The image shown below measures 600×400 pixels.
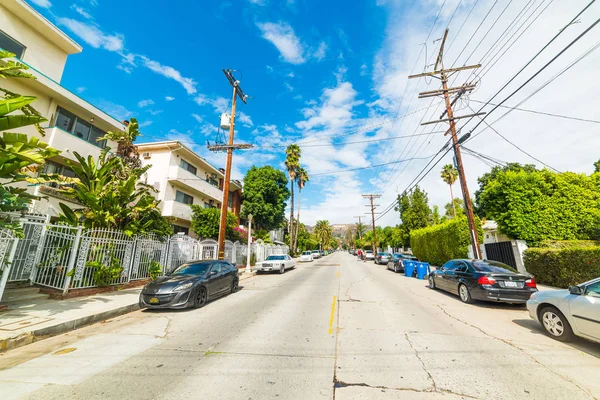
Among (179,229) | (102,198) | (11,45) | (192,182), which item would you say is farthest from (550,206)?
(11,45)

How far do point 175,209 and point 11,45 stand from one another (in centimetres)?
1228

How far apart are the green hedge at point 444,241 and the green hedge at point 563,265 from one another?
5.33 m

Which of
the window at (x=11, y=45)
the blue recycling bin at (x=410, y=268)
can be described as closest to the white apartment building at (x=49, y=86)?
the window at (x=11, y=45)

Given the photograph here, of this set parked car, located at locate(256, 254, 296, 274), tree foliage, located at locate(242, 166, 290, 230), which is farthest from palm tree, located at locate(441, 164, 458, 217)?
parked car, located at locate(256, 254, 296, 274)

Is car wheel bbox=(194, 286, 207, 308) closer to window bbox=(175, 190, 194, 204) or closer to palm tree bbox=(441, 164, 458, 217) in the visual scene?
window bbox=(175, 190, 194, 204)

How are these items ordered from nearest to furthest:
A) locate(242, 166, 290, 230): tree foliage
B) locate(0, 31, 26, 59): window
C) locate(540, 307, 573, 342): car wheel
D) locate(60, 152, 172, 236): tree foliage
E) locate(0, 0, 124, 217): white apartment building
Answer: locate(540, 307, 573, 342): car wheel
locate(60, 152, 172, 236): tree foliage
locate(0, 31, 26, 59): window
locate(0, 0, 124, 217): white apartment building
locate(242, 166, 290, 230): tree foliage

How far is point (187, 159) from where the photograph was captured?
915 inches

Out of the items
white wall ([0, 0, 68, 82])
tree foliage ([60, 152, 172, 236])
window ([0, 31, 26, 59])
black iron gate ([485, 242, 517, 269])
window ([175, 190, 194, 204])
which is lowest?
black iron gate ([485, 242, 517, 269])

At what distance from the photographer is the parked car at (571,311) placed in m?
4.36

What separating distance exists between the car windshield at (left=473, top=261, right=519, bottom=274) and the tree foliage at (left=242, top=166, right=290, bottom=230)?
2612 centimetres

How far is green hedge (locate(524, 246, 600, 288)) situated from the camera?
30.8 ft

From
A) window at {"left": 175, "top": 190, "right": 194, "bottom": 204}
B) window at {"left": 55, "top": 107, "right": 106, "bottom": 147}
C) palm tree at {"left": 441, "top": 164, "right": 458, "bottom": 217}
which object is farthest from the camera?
palm tree at {"left": 441, "top": 164, "right": 458, "bottom": 217}

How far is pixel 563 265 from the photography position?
33.8ft

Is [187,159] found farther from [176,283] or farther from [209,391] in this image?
[209,391]
